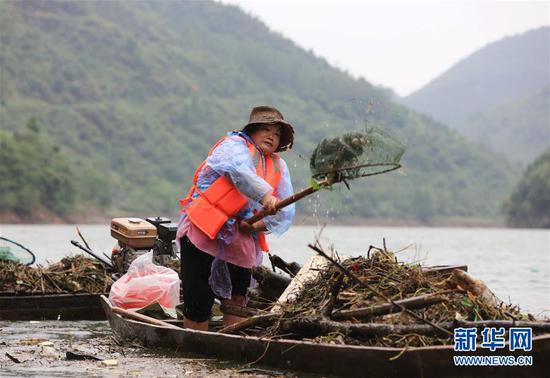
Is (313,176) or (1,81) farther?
(1,81)

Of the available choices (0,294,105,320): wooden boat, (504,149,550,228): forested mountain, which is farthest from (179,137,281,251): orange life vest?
(504,149,550,228): forested mountain

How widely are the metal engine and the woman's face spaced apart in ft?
8.60

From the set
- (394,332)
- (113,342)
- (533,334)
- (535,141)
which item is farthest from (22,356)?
(535,141)

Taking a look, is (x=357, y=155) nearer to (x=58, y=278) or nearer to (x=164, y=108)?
(x=58, y=278)

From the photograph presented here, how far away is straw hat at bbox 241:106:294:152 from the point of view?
6.87 meters

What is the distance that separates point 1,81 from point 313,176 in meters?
95.0

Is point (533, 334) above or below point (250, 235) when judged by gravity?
below

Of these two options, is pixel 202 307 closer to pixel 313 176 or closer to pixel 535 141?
pixel 313 176

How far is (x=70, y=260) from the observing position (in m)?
10.7

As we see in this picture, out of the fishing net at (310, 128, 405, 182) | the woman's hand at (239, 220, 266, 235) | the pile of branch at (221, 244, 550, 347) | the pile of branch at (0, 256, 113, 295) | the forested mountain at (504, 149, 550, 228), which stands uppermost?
the fishing net at (310, 128, 405, 182)

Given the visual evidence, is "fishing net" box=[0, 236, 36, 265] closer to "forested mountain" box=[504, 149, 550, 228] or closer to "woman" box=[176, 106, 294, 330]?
"woman" box=[176, 106, 294, 330]

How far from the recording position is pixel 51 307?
9.92m

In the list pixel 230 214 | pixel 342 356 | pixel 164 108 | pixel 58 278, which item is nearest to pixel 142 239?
pixel 58 278

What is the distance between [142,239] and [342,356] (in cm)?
416
